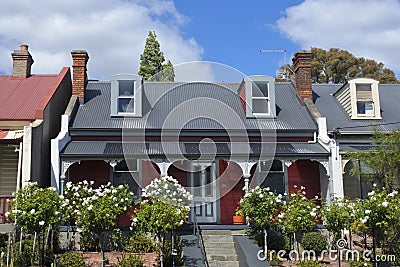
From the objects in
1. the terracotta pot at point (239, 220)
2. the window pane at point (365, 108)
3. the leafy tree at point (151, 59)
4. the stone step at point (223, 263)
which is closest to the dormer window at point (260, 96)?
the window pane at point (365, 108)

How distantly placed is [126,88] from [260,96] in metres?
5.83

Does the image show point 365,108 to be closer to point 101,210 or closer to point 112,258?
point 112,258

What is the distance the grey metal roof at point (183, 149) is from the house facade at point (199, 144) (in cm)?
4

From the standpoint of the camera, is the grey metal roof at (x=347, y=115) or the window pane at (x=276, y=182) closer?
the window pane at (x=276, y=182)

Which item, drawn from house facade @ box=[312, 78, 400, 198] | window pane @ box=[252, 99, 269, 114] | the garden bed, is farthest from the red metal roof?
house facade @ box=[312, 78, 400, 198]

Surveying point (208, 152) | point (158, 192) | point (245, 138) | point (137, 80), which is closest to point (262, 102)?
point (245, 138)

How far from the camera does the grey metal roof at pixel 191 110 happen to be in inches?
739

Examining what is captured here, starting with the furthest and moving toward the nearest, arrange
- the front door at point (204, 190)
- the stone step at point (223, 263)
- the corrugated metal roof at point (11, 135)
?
the front door at point (204, 190) → the corrugated metal roof at point (11, 135) → the stone step at point (223, 263)

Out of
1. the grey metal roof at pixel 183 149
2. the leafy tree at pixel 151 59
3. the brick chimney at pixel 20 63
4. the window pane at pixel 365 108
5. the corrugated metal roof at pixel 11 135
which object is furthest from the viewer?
the leafy tree at pixel 151 59

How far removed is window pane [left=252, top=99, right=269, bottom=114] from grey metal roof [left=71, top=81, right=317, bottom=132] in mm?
579

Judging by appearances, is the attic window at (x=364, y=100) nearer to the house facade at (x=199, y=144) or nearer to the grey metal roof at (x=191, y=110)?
the house facade at (x=199, y=144)

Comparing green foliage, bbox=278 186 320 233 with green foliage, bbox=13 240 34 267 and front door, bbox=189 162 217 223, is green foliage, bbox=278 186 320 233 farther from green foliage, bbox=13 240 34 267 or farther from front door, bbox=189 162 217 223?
green foliage, bbox=13 240 34 267

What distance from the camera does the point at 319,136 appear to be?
18.6m

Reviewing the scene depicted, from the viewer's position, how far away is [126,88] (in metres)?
19.8
